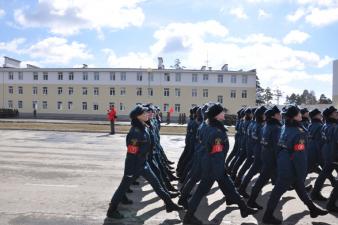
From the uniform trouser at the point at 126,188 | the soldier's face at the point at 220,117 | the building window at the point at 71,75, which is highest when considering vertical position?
the building window at the point at 71,75

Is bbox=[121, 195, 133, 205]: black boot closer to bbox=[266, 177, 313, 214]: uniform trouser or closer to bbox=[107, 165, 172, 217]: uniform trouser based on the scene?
bbox=[107, 165, 172, 217]: uniform trouser

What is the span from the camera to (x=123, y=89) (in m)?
73.0

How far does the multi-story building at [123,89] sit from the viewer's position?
237ft

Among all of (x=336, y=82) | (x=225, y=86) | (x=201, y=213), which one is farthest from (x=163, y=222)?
(x=225, y=86)

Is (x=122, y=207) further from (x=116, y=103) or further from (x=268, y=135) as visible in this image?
(x=116, y=103)

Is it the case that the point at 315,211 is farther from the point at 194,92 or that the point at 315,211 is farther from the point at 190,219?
the point at 194,92

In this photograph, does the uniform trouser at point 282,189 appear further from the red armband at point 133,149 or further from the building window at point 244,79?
the building window at point 244,79

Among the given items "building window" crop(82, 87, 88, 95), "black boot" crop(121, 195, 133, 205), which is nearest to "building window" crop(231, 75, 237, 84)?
"building window" crop(82, 87, 88, 95)

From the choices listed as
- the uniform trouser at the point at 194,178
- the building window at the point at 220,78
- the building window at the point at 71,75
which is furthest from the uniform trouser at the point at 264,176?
the building window at the point at 71,75

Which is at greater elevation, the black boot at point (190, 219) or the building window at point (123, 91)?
the building window at point (123, 91)

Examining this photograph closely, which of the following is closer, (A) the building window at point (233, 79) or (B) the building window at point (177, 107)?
(A) the building window at point (233, 79)

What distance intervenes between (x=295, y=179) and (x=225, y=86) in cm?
6606

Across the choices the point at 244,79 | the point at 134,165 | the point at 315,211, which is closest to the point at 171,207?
the point at 134,165

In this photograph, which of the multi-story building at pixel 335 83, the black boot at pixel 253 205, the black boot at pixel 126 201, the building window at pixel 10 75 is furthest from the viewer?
the building window at pixel 10 75
